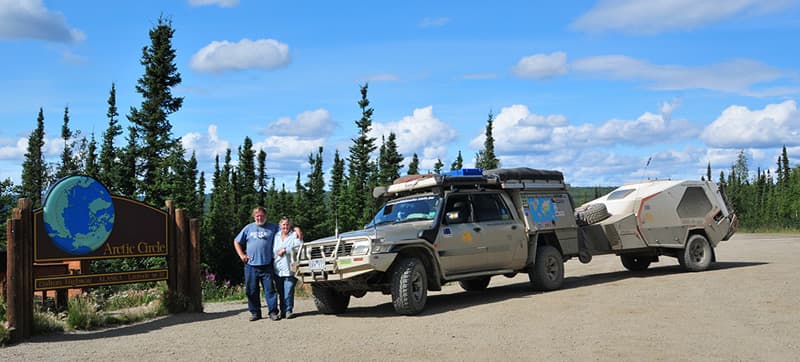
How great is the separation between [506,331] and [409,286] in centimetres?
227

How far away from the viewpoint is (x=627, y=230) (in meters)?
16.9

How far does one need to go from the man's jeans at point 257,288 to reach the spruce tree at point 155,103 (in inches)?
1348

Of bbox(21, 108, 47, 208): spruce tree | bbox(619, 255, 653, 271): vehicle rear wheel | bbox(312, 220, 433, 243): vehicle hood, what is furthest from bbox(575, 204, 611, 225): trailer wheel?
bbox(21, 108, 47, 208): spruce tree

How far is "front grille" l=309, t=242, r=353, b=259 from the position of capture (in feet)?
39.7

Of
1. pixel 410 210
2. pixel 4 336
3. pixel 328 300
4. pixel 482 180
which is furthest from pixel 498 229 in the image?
pixel 4 336

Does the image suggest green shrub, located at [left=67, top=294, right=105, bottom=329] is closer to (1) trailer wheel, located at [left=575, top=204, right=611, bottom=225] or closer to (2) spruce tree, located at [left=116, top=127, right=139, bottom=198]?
(1) trailer wheel, located at [left=575, top=204, right=611, bottom=225]

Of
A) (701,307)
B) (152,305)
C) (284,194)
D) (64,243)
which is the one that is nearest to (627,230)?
(701,307)

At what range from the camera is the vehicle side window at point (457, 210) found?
13.4 m

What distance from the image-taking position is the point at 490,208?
1446 centimetres

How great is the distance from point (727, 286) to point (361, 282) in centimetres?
735

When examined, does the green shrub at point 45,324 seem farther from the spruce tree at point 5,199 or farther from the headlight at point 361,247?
the spruce tree at point 5,199

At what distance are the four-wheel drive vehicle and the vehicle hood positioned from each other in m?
0.02

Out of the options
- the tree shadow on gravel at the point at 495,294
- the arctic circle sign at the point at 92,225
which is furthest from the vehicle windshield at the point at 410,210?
the arctic circle sign at the point at 92,225

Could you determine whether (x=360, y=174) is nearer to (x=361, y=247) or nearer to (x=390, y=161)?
(x=390, y=161)
